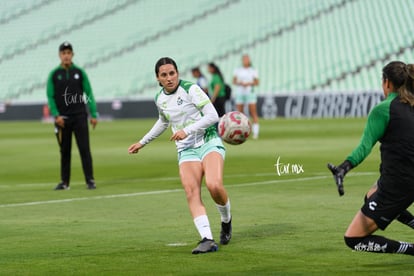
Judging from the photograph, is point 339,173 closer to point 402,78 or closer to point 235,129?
point 402,78

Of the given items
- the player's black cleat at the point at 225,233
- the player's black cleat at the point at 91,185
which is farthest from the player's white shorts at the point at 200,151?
the player's black cleat at the point at 91,185

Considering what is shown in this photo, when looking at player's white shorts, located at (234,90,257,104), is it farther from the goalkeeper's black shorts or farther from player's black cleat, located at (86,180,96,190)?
the goalkeeper's black shorts

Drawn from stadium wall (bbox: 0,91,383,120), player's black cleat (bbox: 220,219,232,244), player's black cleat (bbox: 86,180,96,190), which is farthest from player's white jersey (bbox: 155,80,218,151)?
stadium wall (bbox: 0,91,383,120)

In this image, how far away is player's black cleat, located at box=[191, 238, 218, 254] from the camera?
8992 millimetres

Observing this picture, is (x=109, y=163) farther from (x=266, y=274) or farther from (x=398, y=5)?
(x=398, y=5)

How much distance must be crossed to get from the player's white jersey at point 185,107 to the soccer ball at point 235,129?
38 cm

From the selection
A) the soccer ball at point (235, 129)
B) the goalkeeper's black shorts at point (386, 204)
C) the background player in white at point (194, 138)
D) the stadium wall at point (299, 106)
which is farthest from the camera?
the stadium wall at point (299, 106)

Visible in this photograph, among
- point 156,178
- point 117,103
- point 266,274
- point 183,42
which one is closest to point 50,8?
point 183,42

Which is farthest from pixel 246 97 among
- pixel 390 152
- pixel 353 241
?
pixel 390 152

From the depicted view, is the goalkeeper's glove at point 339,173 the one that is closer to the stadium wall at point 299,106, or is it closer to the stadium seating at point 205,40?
the stadium wall at point 299,106

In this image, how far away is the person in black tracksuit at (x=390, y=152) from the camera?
299 inches

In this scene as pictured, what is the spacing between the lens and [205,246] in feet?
29.7

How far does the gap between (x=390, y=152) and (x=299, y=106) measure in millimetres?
35281

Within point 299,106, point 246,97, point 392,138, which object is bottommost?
point 299,106
